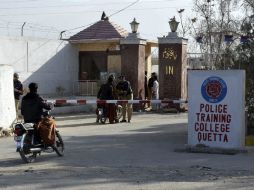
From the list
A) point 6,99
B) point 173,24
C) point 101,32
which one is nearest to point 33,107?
point 6,99

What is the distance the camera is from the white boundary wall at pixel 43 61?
3138 cm

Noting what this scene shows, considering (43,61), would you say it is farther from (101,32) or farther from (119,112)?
(119,112)

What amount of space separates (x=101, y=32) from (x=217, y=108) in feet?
68.9

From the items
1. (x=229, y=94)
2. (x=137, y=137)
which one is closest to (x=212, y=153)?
(x=229, y=94)

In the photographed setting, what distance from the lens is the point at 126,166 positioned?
11773 mm

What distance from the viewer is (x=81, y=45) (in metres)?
34.8

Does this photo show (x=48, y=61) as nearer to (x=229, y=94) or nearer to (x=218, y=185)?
(x=229, y=94)

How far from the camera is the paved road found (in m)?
9.92

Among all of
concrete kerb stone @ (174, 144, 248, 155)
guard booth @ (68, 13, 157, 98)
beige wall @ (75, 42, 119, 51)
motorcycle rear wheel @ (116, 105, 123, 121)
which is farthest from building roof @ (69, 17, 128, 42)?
concrete kerb stone @ (174, 144, 248, 155)

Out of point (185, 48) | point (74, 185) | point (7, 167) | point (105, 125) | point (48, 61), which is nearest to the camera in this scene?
point (74, 185)

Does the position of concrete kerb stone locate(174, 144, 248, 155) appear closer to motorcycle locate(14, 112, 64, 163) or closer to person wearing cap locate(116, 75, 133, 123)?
motorcycle locate(14, 112, 64, 163)

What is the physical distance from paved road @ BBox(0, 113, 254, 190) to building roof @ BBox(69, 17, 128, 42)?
16321 mm

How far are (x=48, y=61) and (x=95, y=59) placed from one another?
286cm

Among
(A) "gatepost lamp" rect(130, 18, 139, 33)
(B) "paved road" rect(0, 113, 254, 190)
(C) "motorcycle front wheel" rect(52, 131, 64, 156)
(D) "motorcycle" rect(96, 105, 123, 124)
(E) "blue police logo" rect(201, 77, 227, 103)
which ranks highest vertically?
(A) "gatepost lamp" rect(130, 18, 139, 33)
